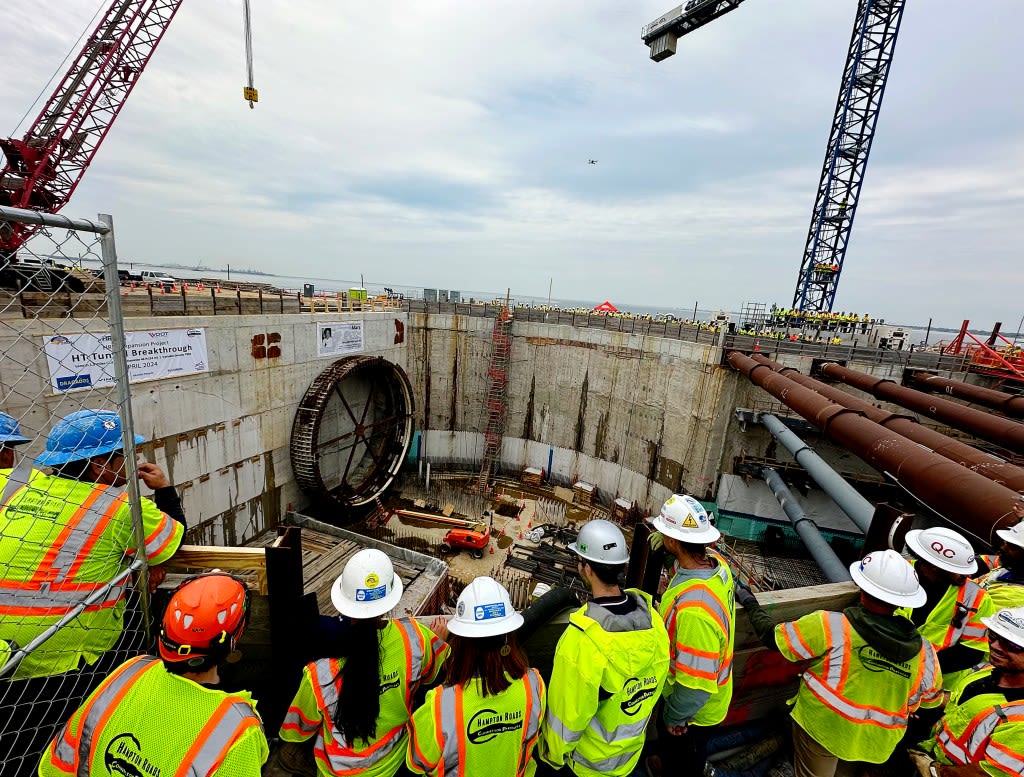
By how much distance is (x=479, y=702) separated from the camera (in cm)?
209

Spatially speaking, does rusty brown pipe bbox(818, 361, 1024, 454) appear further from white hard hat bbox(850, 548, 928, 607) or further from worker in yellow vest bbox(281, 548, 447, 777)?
worker in yellow vest bbox(281, 548, 447, 777)

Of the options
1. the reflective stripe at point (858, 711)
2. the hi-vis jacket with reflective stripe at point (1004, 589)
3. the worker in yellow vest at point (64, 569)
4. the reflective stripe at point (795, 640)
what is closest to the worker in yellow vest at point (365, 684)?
the worker in yellow vest at point (64, 569)

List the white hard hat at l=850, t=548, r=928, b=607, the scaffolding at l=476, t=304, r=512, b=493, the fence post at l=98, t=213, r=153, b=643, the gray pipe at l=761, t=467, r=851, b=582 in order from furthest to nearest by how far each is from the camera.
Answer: the scaffolding at l=476, t=304, r=512, b=493, the gray pipe at l=761, t=467, r=851, b=582, the white hard hat at l=850, t=548, r=928, b=607, the fence post at l=98, t=213, r=153, b=643

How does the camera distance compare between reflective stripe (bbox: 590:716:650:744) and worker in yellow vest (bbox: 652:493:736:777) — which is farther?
worker in yellow vest (bbox: 652:493:736:777)

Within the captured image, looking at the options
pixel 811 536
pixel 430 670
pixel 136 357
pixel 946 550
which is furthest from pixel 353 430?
pixel 946 550

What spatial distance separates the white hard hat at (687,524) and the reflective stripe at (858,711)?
1277 millimetres

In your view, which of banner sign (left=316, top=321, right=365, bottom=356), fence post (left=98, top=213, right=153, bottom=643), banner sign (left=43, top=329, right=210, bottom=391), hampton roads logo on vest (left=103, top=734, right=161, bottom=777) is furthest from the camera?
banner sign (left=316, top=321, right=365, bottom=356)

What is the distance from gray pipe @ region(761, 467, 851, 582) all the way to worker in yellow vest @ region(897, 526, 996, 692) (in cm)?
533

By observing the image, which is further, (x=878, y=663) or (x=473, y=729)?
(x=878, y=663)

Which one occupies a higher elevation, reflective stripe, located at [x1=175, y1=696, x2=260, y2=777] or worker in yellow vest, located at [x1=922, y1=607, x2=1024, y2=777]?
reflective stripe, located at [x1=175, y1=696, x2=260, y2=777]

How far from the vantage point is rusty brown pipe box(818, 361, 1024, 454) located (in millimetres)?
8148

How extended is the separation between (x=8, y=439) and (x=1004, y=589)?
7.83m

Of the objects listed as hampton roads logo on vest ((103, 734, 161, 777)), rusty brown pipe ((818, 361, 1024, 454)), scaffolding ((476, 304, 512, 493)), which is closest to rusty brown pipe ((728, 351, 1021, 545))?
rusty brown pipe ((818, 361, 1024, 454))

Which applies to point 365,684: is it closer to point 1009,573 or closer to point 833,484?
point 1009,573
